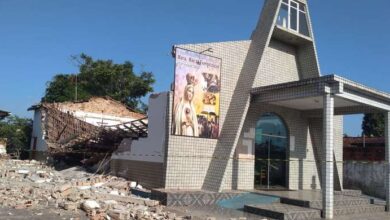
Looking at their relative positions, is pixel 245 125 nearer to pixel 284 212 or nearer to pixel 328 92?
pixel 328 92

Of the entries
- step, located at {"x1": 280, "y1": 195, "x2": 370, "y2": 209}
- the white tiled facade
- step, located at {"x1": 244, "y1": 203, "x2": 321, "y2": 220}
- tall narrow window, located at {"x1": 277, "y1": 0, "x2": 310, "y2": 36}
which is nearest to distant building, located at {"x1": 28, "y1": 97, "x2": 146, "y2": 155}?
the white tiled facade

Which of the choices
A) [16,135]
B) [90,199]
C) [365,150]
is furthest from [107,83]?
[90,199]

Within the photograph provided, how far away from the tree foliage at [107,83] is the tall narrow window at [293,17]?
80.9ft

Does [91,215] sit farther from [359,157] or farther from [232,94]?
[359,157]

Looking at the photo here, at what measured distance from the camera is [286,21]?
16938 millimetres

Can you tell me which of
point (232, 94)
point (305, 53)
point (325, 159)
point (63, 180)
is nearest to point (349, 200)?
point (325, 159)

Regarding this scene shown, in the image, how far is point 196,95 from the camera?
572 inches

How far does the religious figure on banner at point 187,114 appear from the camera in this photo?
1406 cm

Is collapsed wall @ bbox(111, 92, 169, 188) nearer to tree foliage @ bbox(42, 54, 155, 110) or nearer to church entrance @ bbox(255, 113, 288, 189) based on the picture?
church entrance @ bbox(255, 113, 288, 189)

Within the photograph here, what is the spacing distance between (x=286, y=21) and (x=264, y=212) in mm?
8359

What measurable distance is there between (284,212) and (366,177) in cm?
1057

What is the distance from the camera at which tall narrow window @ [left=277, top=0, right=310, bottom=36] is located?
1675 cm

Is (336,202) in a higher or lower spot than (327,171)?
lower

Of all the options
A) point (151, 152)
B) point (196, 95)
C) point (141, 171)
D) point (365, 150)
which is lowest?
point (141, 171)
